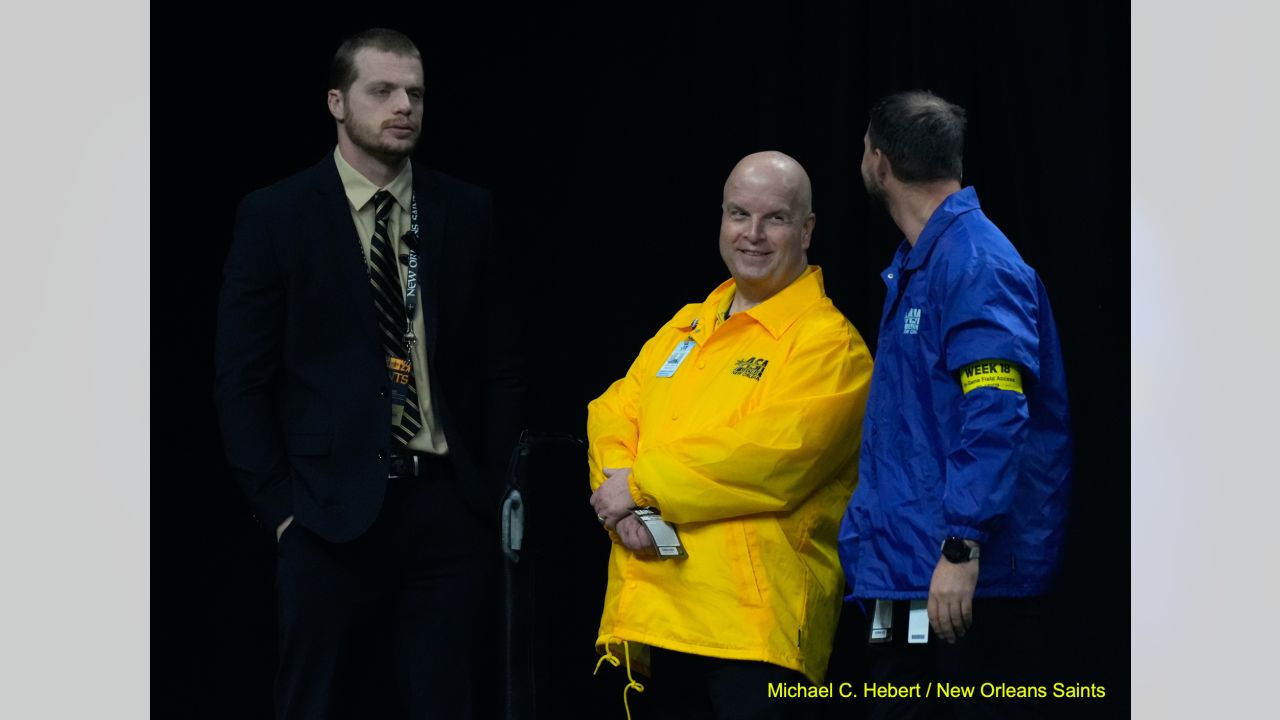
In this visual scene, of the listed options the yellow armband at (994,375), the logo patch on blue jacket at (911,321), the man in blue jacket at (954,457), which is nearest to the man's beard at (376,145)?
the man in blue jacket at (954,457)

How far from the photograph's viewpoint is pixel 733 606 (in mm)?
3027

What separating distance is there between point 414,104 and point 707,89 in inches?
38.4

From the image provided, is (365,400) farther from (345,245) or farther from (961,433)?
(961,433)

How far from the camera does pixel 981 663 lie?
2.76m

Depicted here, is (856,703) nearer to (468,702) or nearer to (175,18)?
(468,702)

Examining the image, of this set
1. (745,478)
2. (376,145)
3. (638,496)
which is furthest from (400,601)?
(376,145)

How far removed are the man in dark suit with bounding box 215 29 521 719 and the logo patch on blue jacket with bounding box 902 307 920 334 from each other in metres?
0.97

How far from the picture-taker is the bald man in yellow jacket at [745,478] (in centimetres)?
302

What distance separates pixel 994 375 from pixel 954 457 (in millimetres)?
155

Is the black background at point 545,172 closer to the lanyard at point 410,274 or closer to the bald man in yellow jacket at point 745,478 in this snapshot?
the bald man in yellow jacket at point 745,478

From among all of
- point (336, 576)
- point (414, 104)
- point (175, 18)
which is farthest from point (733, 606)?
point (175, 18)

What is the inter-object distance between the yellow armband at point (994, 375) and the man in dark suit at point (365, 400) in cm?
110

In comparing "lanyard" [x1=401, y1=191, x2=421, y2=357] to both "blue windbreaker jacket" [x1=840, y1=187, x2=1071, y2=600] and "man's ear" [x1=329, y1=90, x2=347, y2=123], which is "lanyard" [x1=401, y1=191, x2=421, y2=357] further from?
"blue windbreaker jacket" [x1=840, y1=187, x2=1071, y2=600]

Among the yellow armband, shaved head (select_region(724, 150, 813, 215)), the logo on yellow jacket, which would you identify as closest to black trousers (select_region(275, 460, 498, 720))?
the logo on yellow jacket
